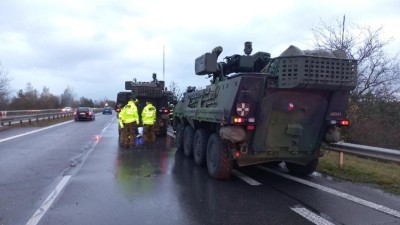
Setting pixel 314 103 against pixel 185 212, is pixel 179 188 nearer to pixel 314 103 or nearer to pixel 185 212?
pixel 185 212

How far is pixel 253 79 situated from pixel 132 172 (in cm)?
382

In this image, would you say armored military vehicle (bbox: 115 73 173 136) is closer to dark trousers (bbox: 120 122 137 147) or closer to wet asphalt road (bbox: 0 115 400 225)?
dark trousers (bbox: 120 122 137 147)

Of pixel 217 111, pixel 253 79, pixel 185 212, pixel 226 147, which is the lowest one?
→ pixel 185 212

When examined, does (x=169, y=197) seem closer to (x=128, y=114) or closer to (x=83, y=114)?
(x=128, y=114)

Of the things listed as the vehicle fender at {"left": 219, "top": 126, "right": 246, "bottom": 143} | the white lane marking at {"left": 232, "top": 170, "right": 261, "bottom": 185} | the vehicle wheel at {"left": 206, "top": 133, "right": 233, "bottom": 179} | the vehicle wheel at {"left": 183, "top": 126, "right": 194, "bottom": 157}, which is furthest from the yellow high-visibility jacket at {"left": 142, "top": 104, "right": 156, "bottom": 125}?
the vehicle fender at {"left": 219, "top": 126, "right": 246, "bottom": 143}

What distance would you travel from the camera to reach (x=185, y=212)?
20.0ft

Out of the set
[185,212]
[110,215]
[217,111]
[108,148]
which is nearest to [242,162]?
[217,111]

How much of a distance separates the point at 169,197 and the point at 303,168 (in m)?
3.53

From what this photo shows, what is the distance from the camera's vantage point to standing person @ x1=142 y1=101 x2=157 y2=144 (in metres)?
16.1

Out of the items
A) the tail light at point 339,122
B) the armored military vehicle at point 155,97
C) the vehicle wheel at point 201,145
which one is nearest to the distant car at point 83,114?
the armored military vehicle at point 155,97

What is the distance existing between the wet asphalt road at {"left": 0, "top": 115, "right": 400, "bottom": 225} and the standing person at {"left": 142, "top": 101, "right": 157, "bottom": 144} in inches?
A: 197

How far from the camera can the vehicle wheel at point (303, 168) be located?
356 inches

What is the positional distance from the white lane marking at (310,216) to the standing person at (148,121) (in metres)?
10.3

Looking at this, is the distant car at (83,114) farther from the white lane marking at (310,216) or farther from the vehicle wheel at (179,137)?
the white lane marking at (310,216)
